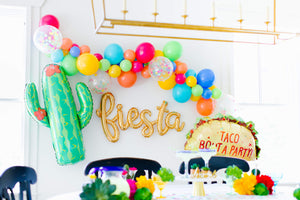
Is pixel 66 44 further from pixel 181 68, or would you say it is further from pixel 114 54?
pixel 181 68

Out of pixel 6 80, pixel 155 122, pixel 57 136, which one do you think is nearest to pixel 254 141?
pixel 155 122

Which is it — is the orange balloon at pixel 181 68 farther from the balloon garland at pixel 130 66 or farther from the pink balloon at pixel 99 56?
the pink balloon at pixel 99 56

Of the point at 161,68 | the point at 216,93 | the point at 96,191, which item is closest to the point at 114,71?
the point at 161,68

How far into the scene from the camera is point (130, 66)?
3721 mm

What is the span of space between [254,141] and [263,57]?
1211 millimetres

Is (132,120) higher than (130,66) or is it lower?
lower

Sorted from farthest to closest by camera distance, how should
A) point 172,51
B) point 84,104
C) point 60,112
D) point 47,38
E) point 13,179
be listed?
point 172,51 → point 84,104 → point 60,112 → point 47,38 → point 13,179

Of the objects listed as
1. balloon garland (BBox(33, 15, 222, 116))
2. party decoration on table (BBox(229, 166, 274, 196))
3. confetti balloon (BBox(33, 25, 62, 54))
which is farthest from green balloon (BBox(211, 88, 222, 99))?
party decoration on table (BBox(229, 166, 274, 196))

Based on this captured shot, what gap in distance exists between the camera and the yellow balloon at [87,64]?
11.6 ft

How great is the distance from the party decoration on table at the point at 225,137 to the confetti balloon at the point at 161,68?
0.70 metres

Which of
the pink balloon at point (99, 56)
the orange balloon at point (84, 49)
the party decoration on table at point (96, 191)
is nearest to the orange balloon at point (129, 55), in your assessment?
the pink balloon at point (99, 56)

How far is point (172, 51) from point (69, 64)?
3.27ft

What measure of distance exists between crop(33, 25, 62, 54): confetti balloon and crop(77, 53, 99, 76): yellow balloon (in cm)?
26

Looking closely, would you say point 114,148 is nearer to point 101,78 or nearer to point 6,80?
point 101,78
